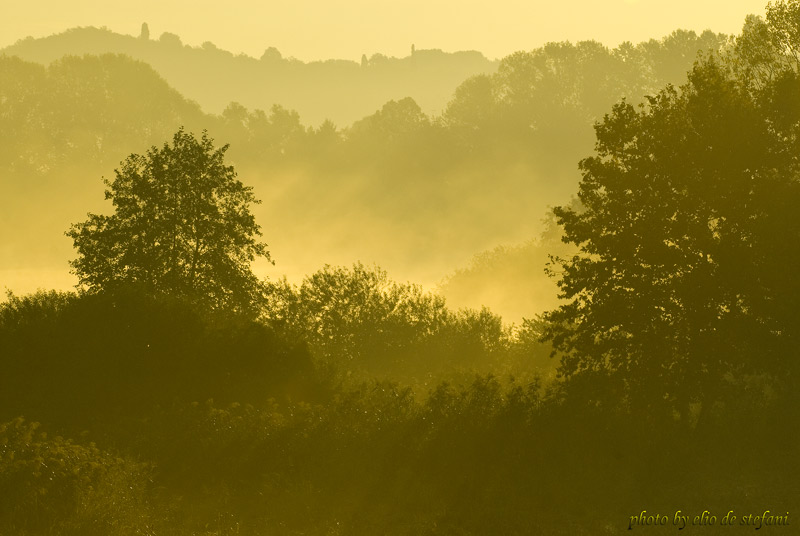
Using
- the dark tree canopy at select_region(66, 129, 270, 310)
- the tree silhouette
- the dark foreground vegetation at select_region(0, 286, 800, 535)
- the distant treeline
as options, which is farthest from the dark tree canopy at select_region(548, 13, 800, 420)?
the distant treeline

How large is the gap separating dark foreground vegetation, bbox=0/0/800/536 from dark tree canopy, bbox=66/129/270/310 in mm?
2949

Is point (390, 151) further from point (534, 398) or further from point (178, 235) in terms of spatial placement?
point (534, 398)

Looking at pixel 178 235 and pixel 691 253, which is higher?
pixel 178 235

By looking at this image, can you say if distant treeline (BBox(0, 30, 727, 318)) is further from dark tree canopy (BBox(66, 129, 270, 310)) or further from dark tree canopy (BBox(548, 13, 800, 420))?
dark tree canopy (BBox(548, 13, 800, 420))

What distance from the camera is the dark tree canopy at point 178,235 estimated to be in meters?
47.5

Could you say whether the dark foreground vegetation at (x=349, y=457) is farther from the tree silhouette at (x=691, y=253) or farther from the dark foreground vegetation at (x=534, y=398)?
the tree silhouette at (x=691, y=253)

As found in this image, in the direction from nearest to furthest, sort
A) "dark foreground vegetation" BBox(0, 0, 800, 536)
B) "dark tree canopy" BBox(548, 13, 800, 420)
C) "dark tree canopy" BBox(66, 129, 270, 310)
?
"dark foreground vegetation" BBox(0, 0, 800, 536) < "dark tree canopy" BBox(548, 13, 800, 420) < "dark tree canopy" BBox(66, 129, 270, 310)

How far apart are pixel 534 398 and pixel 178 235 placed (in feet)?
73.0

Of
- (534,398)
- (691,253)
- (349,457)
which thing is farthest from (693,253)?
(349,457)

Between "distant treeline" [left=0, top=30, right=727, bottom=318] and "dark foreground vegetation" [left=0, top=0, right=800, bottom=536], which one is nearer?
"dark foreground vegetation" [left=0, top=0, right=800, bottom=536]

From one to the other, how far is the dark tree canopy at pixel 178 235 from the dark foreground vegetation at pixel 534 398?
2.95 m

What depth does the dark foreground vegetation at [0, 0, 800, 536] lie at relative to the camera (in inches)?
1059

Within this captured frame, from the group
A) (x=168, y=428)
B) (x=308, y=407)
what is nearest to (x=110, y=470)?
(x=168, y=428)

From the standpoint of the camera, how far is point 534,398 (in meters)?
33.6
